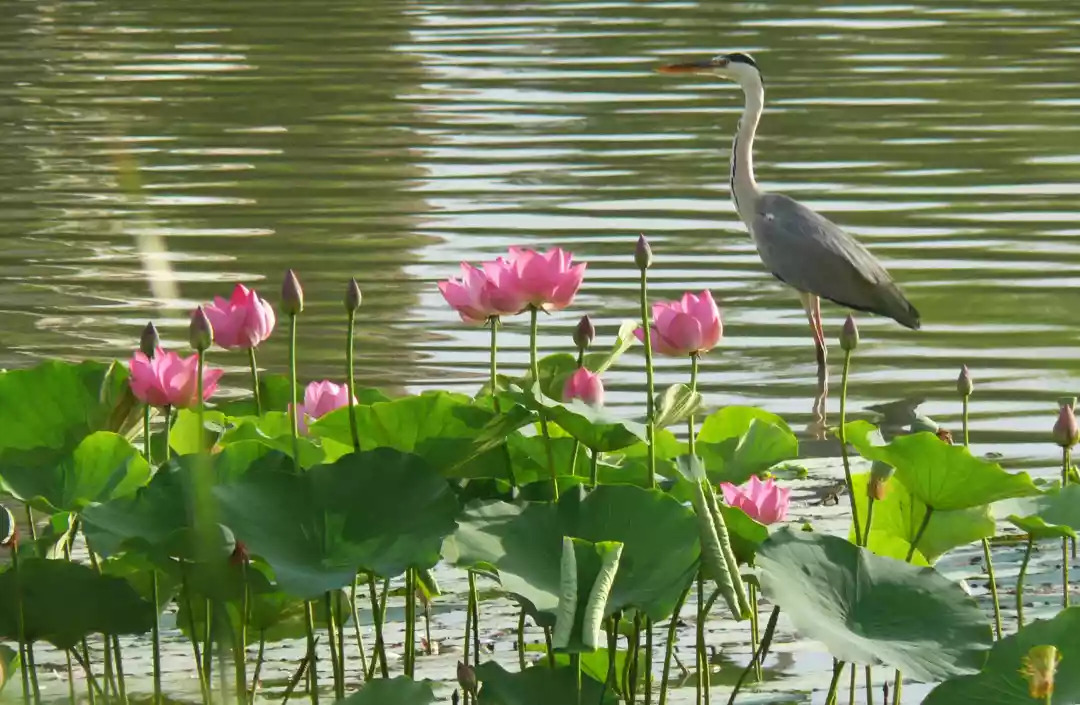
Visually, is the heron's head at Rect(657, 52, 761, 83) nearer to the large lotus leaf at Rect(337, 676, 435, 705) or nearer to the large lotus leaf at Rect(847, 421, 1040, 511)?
the large lotus leaf at Rect(847, 421, 1040, 511)

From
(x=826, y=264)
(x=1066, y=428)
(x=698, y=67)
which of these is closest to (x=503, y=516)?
(x=1066, y=428)

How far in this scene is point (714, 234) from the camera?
30.8ft

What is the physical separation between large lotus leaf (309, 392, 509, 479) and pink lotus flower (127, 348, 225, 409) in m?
0.17

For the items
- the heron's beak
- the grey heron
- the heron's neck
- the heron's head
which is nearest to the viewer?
the grey heron

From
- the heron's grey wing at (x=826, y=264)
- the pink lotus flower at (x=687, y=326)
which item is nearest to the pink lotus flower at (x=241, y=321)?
the pink lotus flower at (x=687, y=326)

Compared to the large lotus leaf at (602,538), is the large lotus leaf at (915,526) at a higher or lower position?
lower

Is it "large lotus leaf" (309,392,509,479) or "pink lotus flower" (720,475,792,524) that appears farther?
"pink lotus flower" (720,475,792,524)

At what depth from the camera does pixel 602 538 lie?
8.75 feet

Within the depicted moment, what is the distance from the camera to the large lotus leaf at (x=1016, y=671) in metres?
2.59

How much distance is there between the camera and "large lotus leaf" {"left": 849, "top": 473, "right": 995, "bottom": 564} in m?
2.91

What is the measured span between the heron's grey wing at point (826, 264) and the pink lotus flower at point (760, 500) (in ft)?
14.9

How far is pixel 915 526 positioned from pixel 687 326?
0.42 meters

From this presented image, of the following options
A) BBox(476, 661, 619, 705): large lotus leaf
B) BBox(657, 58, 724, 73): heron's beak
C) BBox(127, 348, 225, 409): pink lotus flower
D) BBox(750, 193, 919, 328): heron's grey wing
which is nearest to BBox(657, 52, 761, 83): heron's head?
BBox(657, 58, 724, 73): heron's beak

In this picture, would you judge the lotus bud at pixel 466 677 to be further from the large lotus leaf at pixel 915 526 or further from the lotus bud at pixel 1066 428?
the lotus bud at pixel 1066 428
